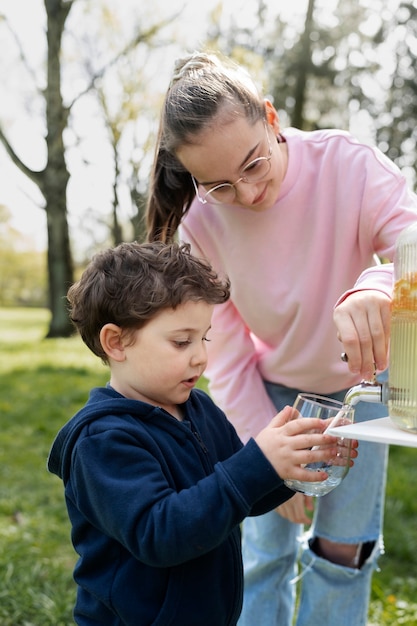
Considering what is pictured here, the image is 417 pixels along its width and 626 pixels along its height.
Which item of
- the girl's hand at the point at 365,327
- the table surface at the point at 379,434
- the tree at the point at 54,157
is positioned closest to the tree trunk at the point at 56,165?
the tree at the point at 54,157

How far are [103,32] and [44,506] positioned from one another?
13610mm

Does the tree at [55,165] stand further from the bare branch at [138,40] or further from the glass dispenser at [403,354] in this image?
the glass dispenser at [403,354]

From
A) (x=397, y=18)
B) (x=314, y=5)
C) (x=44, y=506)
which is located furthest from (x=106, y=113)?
(x=44, y=506)

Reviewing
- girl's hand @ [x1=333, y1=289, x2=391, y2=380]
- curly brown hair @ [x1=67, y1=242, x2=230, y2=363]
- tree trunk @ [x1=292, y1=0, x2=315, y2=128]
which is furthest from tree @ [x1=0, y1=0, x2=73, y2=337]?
girl's hand @ [x1=333, y1=289, x2=391, y2=380]

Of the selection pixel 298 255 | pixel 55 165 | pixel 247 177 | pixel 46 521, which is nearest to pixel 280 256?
pixel 298 255

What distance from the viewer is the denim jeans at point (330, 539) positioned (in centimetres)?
245

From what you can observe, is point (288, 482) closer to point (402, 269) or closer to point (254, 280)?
point (402, 269)

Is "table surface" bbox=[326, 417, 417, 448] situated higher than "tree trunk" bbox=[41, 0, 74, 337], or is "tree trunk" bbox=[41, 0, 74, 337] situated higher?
"table surface" bbox=[326, 417, 417, 448]

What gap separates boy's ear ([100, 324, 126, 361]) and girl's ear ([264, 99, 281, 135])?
0.79 metres

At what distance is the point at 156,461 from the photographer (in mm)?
1645

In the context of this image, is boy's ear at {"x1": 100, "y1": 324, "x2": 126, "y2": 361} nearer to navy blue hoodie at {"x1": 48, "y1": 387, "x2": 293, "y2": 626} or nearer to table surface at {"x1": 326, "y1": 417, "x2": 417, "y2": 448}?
navy blue hoodie at {"x1": 48, "y1": 387, "x2": 293, "y2": 626}

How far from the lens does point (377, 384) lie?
1529mm

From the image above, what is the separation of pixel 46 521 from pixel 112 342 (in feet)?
9.37

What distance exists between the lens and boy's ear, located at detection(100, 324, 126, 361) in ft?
5.74
